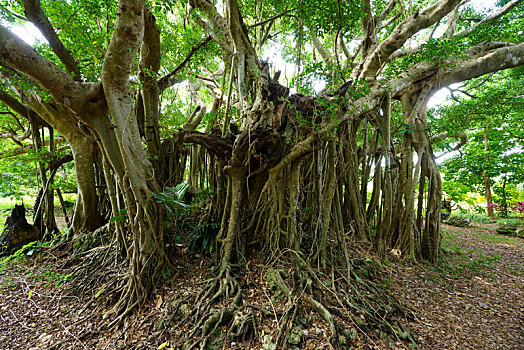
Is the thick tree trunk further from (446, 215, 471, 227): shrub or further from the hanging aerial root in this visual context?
(446, 215, 471, 227): shrub

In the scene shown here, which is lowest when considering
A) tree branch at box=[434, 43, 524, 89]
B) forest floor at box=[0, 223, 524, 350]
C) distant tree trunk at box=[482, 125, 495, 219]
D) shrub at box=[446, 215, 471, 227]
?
forest floor at box=[0, 223, 524, 350]

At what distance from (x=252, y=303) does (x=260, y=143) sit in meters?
Answer: 1.79

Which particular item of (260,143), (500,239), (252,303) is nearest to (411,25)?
(260,143)

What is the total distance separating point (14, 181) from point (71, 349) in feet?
19.4

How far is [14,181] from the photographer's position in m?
5.74

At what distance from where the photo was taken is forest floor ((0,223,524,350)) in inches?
86.2

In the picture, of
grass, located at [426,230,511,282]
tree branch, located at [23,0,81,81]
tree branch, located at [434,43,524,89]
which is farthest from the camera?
tree branch, located at [434,43,524,89]

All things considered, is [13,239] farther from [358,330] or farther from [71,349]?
[358,330]

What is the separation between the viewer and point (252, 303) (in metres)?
2.42

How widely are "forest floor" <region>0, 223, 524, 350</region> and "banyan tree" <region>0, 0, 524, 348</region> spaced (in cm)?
18

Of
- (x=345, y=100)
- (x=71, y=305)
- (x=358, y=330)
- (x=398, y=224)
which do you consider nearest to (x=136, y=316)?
(x=71, y=305)

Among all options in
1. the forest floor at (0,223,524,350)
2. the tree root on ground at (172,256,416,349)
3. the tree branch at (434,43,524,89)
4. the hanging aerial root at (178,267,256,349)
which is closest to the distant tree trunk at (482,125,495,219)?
the tree branch at (434,43,524,89)

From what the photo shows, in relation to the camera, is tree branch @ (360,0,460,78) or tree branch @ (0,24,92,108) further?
tree branch @ (360,0,460,78)

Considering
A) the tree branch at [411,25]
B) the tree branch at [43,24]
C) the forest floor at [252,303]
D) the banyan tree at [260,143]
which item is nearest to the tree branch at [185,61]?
the banyan tree at [260,143]
